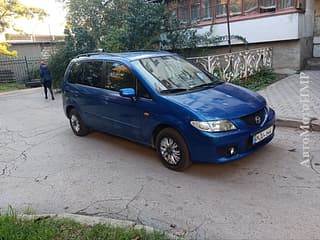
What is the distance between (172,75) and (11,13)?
1891 cm

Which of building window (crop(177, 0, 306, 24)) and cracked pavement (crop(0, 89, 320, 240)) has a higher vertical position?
building window (crop(177, 0, 306, 24))

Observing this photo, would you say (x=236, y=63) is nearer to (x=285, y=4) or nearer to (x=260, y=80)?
(x=260, y=80)

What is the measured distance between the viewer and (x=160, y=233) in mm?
2734

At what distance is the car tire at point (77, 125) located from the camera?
20.1 ft

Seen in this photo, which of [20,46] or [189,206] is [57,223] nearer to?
[189,206]

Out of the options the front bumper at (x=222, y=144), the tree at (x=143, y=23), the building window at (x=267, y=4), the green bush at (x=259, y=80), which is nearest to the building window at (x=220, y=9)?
the building window at (x=267, y=4)

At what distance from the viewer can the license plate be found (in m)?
4.05

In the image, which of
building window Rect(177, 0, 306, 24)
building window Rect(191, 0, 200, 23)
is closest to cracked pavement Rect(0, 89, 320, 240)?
building window Rect(177, 0, 306, 24)

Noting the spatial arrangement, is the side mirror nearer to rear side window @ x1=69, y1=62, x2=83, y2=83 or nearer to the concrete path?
rear side window @ x1=69, y1=62, x2=83, y2=83

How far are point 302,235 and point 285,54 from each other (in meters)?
10.0

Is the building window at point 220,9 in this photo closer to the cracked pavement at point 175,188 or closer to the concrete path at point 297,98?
the concrete path at point 297,98

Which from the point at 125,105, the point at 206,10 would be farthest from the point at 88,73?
the point at 206,10

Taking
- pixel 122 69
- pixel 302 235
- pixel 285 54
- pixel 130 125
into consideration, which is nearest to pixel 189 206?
pixel 302 235

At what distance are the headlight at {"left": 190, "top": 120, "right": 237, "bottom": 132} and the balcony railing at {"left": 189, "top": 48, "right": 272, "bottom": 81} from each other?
5.24m
